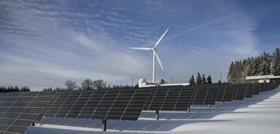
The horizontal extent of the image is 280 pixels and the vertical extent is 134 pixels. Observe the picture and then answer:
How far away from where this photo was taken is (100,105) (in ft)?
63.5

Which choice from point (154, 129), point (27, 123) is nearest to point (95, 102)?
point (154, 129)

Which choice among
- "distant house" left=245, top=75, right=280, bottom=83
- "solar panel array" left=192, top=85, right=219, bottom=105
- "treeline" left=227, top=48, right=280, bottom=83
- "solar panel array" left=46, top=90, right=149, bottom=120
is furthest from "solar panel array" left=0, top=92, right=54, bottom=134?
"treeline" left=227, top=48, right=280, bottom=83

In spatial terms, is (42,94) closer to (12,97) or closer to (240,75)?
(12,97)

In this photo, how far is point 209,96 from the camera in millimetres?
31391

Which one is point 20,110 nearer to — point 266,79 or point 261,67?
point 266,79

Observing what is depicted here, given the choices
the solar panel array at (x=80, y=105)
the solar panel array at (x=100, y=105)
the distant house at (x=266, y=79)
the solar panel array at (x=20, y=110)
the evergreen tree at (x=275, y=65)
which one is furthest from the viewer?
the evergreen tree at (x=275, y=65)

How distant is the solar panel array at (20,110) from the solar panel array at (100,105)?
949mm

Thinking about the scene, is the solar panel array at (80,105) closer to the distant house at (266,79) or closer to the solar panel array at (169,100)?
the solar panel array at (169,100)

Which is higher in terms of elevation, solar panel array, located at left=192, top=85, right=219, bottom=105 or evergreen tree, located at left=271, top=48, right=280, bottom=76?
evergreen tree, located at left=271, top=48, right=280, bottom=76

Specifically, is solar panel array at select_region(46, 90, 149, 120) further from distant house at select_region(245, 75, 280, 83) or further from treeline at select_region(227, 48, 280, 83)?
treeline at select_region(227, 48, 280, 83)

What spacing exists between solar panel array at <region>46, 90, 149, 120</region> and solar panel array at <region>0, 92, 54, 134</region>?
3.11 feet

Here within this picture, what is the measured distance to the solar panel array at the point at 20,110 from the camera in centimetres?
1302


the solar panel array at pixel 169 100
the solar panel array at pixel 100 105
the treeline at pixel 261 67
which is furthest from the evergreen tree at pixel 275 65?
the solar panel array at pixel 100 105

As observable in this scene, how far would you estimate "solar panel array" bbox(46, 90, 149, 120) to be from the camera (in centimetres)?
1795
